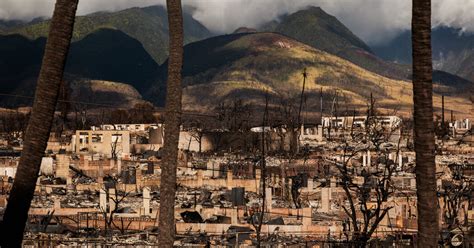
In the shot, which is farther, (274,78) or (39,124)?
(274,78)

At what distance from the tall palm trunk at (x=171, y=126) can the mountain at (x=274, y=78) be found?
391ft

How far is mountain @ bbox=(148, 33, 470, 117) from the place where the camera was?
13975 cm

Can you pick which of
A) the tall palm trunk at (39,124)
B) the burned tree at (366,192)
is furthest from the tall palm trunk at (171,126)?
the burned tree at (366,192)

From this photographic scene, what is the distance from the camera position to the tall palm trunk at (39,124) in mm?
7625

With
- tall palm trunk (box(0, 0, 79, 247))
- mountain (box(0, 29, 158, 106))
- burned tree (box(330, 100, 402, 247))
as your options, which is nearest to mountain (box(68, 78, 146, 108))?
mountain (box(0, 29, 158, 106))

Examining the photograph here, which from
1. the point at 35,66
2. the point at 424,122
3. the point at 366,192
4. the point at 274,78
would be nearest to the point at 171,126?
the point at 424,122

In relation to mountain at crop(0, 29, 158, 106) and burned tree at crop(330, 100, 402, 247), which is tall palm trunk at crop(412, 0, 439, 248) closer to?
burned tree at crop(330, 100, 402, 247)

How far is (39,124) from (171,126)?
1789 mm

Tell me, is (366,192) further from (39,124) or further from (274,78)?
(274,78)

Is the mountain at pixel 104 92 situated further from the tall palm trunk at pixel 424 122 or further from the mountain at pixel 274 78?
the tall palm trunk at pixel 424 122

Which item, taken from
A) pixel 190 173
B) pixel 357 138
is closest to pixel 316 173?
pixel 190 173

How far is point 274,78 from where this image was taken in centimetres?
15200

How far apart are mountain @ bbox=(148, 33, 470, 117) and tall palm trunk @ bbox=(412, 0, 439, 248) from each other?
12052cm

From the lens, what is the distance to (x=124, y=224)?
22344 millimetres
